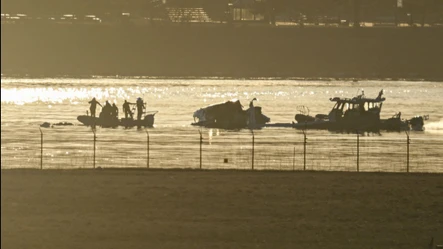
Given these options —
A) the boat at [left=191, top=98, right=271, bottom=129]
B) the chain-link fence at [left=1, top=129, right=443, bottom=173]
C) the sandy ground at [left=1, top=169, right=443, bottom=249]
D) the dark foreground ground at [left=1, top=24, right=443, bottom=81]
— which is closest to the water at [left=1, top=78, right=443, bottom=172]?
the chain-link fence at [left=1, top=129, right=443, bottom=173]

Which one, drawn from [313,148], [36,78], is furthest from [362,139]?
[36,78]

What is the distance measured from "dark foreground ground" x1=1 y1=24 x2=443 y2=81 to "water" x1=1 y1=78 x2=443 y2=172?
34191mm

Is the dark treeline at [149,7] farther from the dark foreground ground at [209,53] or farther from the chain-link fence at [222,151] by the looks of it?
the chain-link fence at [222,151]

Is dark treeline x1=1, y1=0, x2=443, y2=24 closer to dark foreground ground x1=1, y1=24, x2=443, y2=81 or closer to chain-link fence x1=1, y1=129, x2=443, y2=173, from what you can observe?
dark foreground ground x1=1, y1=24, x2=443, y2=81

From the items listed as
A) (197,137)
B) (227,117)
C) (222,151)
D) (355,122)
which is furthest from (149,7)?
(222,151)

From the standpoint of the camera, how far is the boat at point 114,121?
71125mm

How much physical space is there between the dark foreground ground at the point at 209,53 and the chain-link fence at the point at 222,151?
92.2 metres

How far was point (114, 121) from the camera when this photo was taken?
71.8 m

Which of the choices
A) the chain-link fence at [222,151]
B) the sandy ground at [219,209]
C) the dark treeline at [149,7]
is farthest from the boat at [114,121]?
the dark treeline at [149,7]

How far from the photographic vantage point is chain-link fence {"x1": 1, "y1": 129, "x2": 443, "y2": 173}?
4562cm

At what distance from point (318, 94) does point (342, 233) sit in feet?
277

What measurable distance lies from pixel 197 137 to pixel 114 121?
10.6 metres

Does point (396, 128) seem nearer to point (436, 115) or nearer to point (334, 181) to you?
point (436, 115)

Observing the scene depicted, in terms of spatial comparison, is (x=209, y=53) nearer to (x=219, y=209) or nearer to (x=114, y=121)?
(x=114, y=121)
